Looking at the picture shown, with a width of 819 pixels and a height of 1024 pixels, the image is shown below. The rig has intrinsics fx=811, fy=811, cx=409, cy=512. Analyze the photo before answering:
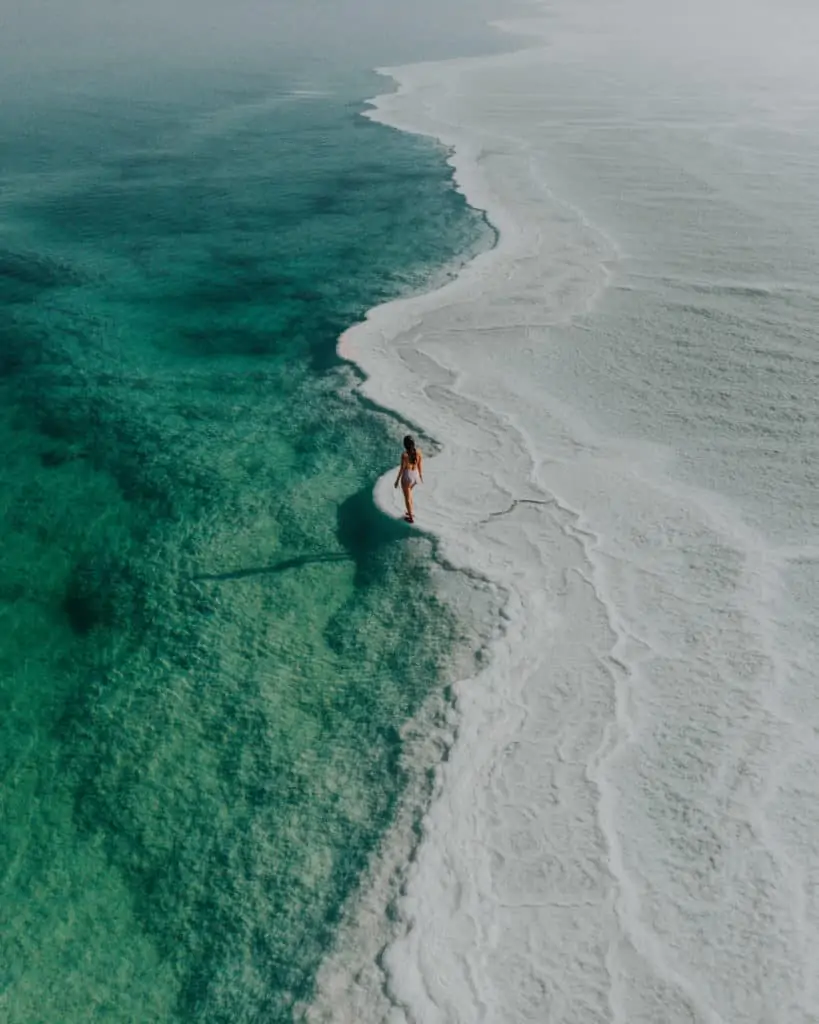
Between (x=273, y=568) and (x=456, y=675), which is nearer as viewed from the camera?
(x=456, y=675)

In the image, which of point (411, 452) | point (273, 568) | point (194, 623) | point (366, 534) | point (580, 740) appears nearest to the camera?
point (580, 740)

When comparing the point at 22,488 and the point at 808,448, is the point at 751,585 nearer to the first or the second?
the point at 808,448

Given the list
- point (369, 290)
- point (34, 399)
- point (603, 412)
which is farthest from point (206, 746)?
point (369, 290)

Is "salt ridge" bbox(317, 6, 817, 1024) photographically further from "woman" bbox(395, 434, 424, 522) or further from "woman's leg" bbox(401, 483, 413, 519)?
"woman" bbox(395, 434, 424, 522)

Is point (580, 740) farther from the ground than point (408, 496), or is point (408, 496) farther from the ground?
point (408, 496)

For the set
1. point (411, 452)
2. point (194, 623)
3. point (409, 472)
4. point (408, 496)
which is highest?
point (411, 452)

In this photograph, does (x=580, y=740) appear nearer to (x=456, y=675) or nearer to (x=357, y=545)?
(x=456, y=675)

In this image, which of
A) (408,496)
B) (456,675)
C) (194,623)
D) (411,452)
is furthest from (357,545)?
(456,675)

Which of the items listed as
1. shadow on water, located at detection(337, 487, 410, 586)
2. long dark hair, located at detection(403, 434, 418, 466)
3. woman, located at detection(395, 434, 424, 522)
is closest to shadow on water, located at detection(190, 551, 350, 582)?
shadow on water, located at detection(337, 487, 410, 586)

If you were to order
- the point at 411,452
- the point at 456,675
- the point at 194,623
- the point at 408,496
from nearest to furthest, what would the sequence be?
the point at 456,675, the point at 194,623, the point at 411,452, the point at 408,496
